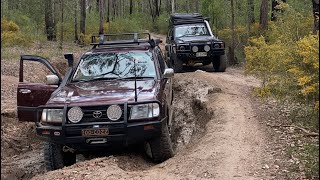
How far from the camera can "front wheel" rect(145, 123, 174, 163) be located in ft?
21.9

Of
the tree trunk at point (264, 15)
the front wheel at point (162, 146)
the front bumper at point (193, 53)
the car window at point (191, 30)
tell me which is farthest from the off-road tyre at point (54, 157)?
the tree trunk at point (264, 15)

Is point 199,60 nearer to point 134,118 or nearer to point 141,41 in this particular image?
point 141,41

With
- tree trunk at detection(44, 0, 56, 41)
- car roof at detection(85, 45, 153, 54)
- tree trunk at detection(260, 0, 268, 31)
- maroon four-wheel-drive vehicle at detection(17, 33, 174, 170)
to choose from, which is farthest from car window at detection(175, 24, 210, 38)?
tree trunk at detection(44, 0, 56, 41)

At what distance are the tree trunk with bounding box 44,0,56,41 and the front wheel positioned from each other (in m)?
20.0

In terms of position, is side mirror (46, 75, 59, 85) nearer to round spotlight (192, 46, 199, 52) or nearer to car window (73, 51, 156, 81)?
car window (73, 51, 156, 81)

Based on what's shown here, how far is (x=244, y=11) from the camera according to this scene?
24266 millimetres

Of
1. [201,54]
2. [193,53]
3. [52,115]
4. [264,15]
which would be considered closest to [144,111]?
[52,115]

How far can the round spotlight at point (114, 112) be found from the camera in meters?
6.24

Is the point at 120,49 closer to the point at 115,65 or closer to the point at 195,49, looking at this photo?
the point at 115,65

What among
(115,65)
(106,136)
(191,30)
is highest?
(191,30)

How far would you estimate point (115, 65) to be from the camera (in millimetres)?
7773

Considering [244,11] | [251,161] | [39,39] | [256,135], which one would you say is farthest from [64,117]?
[244,11]

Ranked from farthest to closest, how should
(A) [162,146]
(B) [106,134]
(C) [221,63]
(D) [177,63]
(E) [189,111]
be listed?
(C) [221,63], (D) [177,63], (E) [189,111], (A) [162,146], (B) [106,134]

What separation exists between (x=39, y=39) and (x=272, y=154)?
18.6 m
